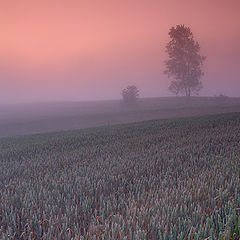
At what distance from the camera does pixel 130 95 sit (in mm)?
68438

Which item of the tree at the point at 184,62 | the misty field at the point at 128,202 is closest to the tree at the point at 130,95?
the tree at the point at 184,62

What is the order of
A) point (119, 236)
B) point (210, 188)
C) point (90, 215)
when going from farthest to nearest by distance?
point (210, 188) < point (90, 215) < point (119, 236)

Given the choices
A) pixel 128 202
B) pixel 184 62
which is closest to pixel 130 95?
pixel 184 62

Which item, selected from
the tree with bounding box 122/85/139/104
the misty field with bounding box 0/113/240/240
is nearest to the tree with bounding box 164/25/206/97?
the tree with bounding box 122/85/139/104

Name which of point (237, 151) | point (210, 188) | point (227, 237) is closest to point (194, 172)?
point (210, 188)

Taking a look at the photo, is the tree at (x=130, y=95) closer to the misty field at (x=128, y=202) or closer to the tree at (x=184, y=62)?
the tree at (x=184, y=62)

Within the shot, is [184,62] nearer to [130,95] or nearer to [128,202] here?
[130,95]

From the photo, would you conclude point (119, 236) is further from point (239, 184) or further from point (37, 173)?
point (37, 173)

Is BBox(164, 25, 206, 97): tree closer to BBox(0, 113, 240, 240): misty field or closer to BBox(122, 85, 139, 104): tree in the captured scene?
BBox(122, 85, 139, 104): tree

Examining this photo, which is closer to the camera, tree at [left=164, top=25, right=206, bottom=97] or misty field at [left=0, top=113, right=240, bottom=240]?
misty field at [left=0, top=113, right=240, bottom=240]

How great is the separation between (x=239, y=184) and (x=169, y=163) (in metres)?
2.91

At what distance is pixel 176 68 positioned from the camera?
221ft

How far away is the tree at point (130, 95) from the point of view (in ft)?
224

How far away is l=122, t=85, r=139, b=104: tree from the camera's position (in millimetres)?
68125
